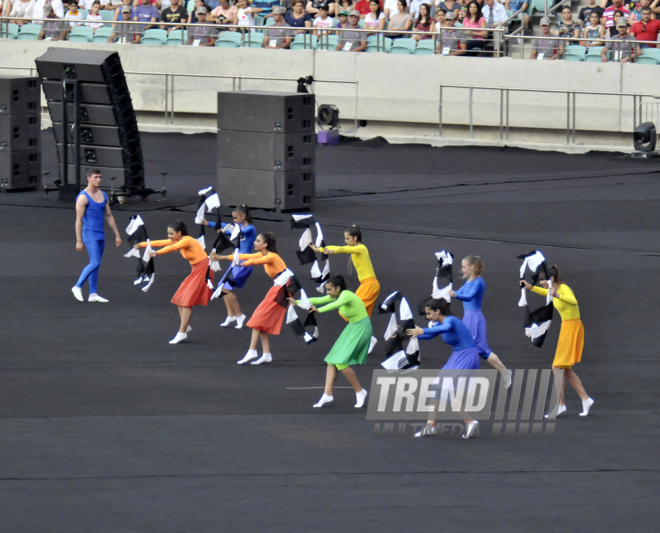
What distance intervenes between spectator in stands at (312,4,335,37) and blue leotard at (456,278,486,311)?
20.5 metres

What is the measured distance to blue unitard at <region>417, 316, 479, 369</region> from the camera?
10.2 m

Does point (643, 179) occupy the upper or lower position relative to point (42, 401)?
upper

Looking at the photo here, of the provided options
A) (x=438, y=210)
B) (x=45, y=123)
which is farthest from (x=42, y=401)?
(x=45, y=123)

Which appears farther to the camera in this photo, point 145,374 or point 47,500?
point 145,374

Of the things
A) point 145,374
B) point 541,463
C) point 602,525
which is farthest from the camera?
point 145,374

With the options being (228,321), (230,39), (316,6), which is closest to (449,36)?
(316,6)

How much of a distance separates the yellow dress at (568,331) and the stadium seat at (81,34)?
2530cm

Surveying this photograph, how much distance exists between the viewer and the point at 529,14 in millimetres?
30891

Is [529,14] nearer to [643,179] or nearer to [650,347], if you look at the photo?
[643,179]

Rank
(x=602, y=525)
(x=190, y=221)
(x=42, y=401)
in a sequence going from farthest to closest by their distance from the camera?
(x=190, y=221)
(x=42, y=401)
(x=602, y=525)

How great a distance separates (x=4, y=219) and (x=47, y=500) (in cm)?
1343

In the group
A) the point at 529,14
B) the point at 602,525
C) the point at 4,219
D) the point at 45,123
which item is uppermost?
the point at 529,14

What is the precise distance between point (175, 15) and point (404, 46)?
22.1 feet

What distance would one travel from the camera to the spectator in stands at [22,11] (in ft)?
112
